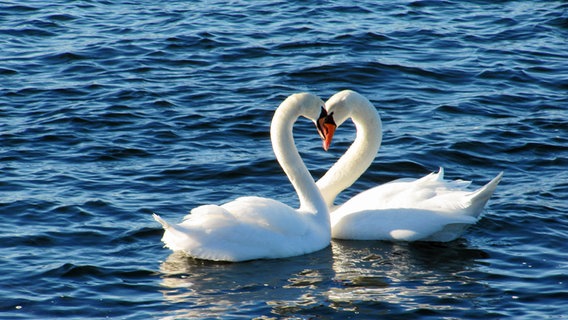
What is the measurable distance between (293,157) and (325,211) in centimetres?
62

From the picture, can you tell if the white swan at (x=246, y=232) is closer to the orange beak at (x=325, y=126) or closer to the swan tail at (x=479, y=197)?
the orange beak at (x=325, y=126)

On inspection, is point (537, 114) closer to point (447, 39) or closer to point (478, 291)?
point (447, 39)

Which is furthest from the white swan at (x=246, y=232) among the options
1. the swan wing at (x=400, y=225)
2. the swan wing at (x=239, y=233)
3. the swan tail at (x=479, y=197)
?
the swan tail at (x=479, y=197)

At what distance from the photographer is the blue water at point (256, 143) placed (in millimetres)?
9180

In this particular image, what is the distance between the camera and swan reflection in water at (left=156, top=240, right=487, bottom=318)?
883 centimetres

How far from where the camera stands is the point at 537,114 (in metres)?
14.6

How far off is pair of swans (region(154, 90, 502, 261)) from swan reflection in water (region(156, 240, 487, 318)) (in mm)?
153

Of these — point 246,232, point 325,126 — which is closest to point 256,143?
point 325,126

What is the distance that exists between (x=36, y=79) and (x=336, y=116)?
647 cm

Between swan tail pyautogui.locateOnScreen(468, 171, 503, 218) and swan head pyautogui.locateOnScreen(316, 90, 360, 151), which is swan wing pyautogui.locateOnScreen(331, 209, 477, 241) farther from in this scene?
swan head pyautogui.locateOnScreen(316, 90, 360, 151)

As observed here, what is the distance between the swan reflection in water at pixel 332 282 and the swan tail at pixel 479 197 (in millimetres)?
372

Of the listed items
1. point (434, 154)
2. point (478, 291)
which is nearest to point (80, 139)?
point (434, 154)

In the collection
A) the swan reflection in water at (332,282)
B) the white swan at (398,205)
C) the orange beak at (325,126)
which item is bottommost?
the swan reflection in water at (332,282)

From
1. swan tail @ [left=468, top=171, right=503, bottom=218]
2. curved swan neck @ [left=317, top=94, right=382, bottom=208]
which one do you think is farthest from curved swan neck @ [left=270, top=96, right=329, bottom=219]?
swan tail @ [left=468, top=171, right=503, bottom=218]
